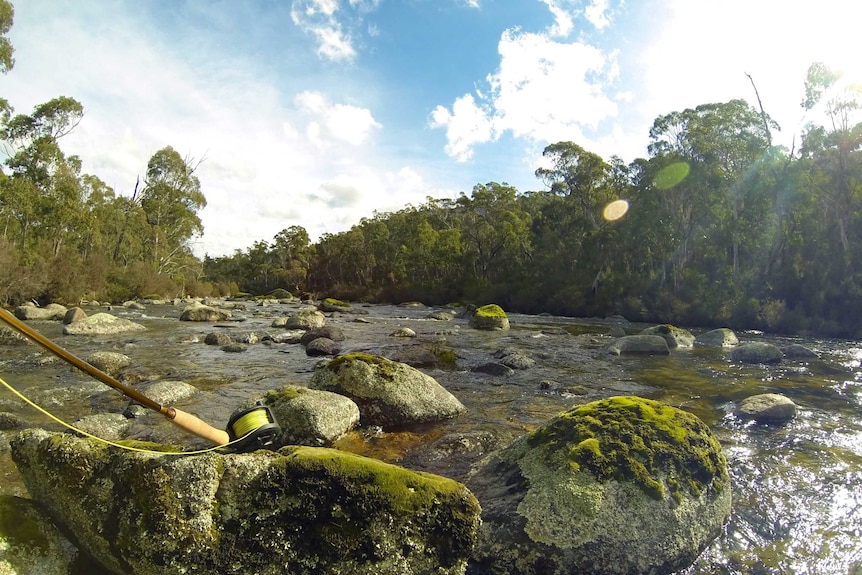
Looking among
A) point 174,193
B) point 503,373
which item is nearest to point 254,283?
point 174,193

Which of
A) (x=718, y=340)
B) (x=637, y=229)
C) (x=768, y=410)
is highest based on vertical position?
(x=637, y=229)

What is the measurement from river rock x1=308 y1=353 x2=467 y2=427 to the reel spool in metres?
3.92

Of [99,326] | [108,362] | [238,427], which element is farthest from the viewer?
[99,326]

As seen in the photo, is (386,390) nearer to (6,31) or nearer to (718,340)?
(718,340)

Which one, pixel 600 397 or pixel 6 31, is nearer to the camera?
pixel 600 397

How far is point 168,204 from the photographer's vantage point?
5900 centimetres

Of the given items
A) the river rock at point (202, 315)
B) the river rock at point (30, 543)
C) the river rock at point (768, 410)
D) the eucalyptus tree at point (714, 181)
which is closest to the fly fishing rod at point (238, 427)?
the river rock at point (30, 543)

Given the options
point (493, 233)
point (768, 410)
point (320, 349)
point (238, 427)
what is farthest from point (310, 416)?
point (493, 233)

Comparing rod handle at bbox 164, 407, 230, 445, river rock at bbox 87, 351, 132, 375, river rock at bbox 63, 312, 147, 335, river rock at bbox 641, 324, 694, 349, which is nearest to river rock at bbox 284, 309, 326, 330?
river rock at bbox 63, 312, 147, 335

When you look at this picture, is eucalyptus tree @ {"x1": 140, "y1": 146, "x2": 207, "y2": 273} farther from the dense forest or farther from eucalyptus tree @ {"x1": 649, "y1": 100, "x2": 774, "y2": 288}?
eucalyptus tree @ {"x1": 649, "y1": 100, "x2": 774, "y2": 288}

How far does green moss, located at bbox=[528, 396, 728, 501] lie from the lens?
184 inches

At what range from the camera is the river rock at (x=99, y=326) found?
17953 millimetres

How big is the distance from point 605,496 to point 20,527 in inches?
188

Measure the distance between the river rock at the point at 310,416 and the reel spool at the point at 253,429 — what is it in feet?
7.82
